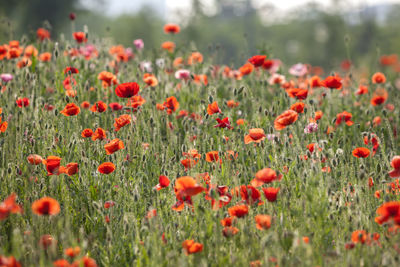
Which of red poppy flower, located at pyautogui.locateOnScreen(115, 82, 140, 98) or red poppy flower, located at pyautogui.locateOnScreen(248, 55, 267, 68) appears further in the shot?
red poppy flower, located at pyautogui.locateOnScreen(248, 55, 267, 68)

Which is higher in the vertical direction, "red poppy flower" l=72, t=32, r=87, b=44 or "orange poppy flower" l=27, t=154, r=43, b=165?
"red poppy flower" l=72, t=32, r=87, b=44

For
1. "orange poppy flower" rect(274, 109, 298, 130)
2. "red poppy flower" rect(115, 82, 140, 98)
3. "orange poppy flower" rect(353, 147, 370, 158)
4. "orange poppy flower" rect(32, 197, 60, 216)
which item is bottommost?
"orange poppy flower" rect(32, 197, 60, 216)

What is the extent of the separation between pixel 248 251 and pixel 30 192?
123 cm

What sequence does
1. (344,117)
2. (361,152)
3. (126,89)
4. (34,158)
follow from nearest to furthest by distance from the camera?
(34,158) → (361,152) → (126,89) → (344,117)

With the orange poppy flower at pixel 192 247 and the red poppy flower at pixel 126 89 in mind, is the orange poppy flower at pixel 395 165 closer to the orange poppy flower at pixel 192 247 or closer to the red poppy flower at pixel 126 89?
the orange poppy flower at pixel 192 247

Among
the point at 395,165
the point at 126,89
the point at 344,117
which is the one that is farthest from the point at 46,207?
the point at 344,117

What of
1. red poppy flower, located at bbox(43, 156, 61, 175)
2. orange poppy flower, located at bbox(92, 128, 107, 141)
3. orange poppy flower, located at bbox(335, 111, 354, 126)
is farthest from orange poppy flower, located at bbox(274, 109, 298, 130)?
red poppy flower, located at bbox(43, 156, 61, 175)

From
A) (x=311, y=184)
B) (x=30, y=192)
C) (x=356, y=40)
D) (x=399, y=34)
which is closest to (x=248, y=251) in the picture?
(x=311, y=184)

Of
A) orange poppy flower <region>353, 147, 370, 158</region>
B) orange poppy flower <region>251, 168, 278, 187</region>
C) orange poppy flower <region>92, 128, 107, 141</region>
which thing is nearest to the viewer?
orange poppy flower <region>251, 168, 278, 187</region>

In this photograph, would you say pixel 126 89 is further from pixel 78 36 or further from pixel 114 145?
pixel 78 36

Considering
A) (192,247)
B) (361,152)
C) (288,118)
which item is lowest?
(192,247)

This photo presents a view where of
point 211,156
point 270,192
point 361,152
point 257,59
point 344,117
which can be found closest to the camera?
point 270,192

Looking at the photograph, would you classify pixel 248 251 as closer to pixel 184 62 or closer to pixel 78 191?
pixel 78 191

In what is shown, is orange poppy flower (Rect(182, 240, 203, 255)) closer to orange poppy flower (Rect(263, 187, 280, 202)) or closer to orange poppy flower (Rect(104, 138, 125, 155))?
orange poppy flower (Rect(263, 187, 280, 202))
